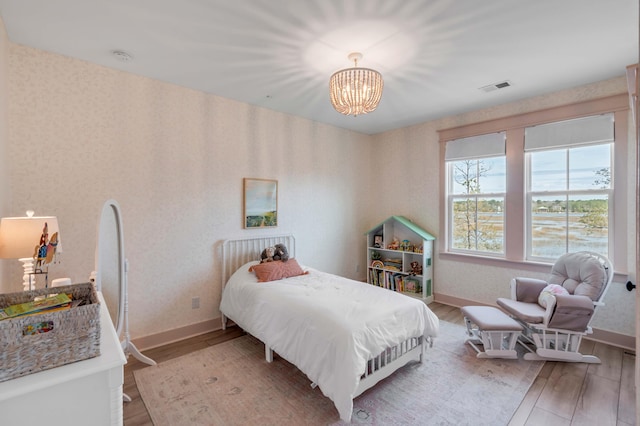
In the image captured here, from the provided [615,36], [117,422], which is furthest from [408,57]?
[117,422]

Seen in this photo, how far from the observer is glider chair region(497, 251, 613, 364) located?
2516 mm

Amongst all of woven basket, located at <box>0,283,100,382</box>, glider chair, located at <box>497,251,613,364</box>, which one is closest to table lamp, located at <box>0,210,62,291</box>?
woven basket, located at <box>0,283,100,382</box>

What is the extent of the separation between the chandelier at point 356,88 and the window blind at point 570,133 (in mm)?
2387

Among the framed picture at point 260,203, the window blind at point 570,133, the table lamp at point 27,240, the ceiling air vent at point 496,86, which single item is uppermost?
the ceiling air vent at point 496,86

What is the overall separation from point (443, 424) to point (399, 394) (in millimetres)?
366

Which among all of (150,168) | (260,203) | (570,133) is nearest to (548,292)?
(570,133)

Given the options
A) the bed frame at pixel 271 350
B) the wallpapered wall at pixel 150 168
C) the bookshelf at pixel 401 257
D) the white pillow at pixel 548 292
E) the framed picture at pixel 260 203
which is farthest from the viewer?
the bookshelf at pixel 401 257

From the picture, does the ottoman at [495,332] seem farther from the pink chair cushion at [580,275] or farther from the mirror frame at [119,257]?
the mirror frame at [119,257]

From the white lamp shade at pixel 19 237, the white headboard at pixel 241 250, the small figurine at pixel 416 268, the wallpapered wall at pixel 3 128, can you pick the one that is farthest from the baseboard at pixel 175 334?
the small figurine at pixel 416 268

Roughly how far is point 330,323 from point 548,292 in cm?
228

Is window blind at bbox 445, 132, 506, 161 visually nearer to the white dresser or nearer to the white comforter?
the white comforter

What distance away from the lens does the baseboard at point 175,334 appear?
2.88 metres

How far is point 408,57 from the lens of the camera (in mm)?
2467

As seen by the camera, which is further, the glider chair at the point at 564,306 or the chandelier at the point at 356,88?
the glider chair at the point at 564,306
